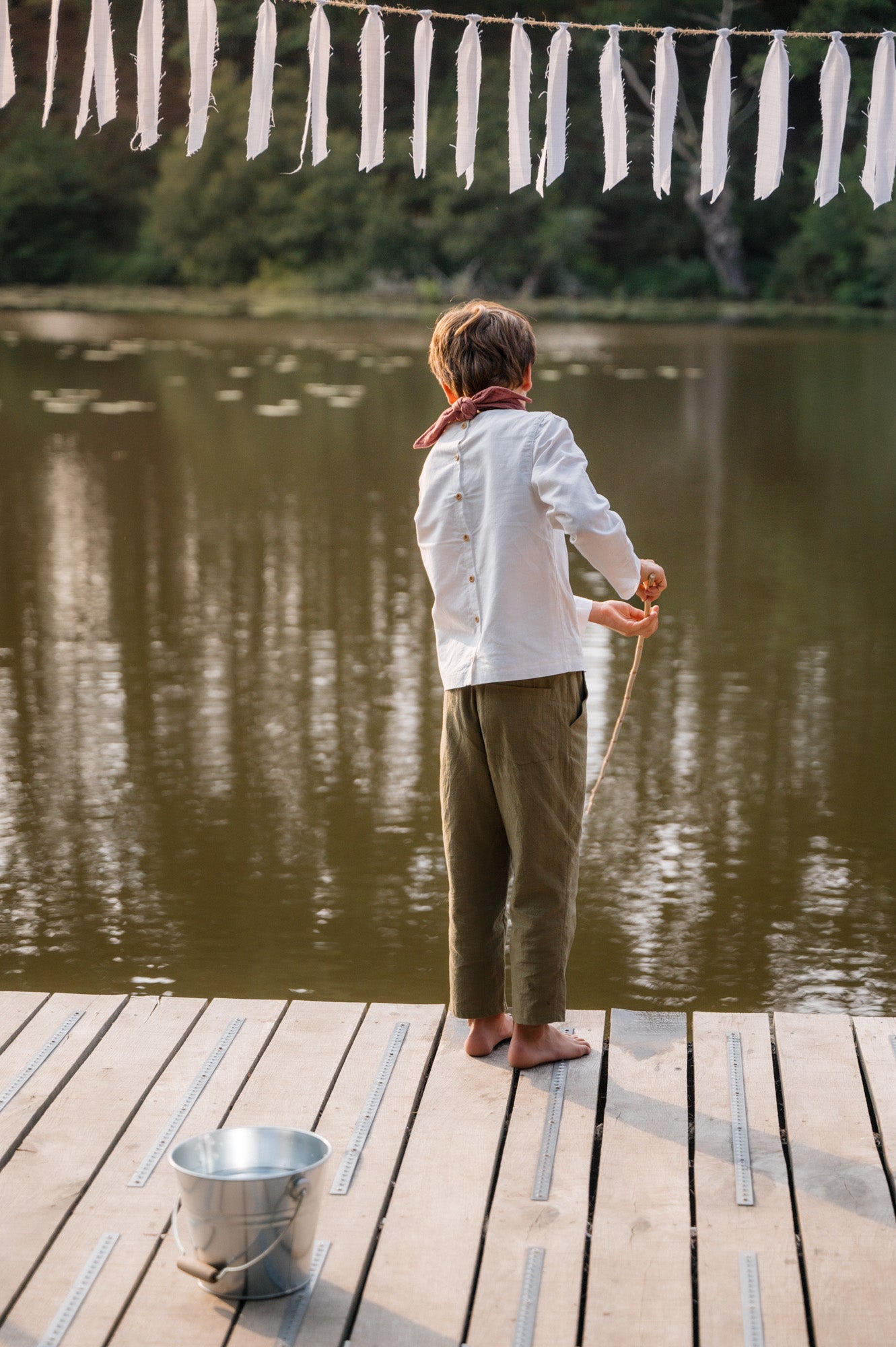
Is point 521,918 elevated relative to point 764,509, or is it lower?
elevated

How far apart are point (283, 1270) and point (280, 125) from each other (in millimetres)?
39906

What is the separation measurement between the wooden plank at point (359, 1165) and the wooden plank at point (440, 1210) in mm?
25

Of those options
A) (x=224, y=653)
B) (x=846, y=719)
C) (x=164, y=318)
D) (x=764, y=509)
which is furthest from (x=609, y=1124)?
(x=164, y=318)

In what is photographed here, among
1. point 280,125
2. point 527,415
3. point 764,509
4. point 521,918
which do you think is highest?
point 280,125

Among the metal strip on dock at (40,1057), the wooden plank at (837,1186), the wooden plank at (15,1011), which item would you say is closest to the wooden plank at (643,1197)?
the wooden plank at (837,1186)

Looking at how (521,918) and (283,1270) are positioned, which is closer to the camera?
(283,1270)

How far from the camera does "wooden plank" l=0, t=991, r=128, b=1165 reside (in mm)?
2658

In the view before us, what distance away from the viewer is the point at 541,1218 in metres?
2.38

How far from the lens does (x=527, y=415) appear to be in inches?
104

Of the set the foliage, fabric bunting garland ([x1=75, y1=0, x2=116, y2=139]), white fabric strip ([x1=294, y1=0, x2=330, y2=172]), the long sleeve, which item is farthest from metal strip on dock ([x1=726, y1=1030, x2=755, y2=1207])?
the foliage

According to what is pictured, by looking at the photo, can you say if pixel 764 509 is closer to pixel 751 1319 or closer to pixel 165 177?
pixel 751 1319

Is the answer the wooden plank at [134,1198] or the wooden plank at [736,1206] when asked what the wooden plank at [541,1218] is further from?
the wooden plank at [134,1198]

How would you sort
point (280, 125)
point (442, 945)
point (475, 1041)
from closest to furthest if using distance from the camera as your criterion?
point (475, 1041), point (442, 945), point (280, 125)

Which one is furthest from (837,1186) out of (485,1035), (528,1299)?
(485,1035)
